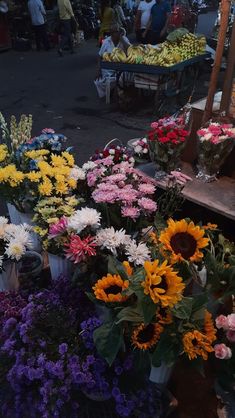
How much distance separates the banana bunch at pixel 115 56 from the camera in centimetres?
633

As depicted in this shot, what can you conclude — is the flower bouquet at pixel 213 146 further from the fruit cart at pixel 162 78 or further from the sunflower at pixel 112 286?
the fruit cart at pixel 162 78

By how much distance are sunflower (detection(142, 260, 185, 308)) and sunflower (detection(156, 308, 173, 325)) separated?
0.51 ft

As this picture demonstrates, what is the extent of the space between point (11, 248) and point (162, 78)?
5.27 m

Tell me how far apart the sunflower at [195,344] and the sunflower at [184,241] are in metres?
0.29

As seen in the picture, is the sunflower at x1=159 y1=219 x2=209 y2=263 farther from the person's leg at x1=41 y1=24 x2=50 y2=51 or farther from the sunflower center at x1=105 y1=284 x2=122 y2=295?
the person's leg at x1=41 y1=24 x2=50 y2=51

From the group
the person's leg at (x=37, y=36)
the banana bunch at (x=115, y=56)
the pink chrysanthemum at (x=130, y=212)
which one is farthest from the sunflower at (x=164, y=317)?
the person's leg at (x=37, y=36)

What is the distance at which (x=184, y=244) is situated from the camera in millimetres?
1506

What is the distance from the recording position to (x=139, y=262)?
1693mm

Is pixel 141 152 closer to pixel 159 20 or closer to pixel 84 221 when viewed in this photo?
pixel 84 221

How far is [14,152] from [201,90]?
6649mm

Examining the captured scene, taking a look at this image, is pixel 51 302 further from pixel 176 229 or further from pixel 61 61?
pixel 61 61

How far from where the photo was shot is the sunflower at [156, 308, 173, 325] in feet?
4.73

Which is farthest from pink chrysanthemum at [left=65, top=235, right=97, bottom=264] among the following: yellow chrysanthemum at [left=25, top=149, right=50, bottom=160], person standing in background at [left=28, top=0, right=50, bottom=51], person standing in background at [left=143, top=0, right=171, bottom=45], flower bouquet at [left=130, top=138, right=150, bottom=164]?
person standing in background at [left=28, top=0, right=50, bottom=51]

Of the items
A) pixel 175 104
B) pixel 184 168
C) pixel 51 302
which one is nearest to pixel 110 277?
pixel 51 302
